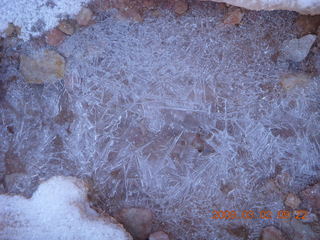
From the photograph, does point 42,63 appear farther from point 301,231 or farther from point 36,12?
point 301,231

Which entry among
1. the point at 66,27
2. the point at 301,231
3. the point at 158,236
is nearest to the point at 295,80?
the point at 301,231

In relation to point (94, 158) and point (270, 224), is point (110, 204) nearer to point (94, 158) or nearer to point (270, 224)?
point (94, 158)

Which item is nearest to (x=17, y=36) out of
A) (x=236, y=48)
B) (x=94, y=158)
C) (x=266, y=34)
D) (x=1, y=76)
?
(x=1, y=76)

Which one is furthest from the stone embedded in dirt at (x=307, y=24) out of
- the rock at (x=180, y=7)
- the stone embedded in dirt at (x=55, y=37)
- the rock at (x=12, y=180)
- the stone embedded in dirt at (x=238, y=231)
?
the rock at (x=12, y=180)

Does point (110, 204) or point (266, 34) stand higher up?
point (266, 34)
